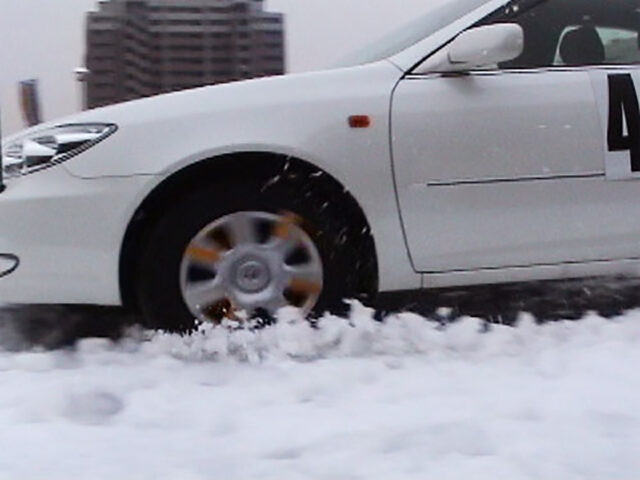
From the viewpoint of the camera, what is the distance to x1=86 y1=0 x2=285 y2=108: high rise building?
4492 millimetres

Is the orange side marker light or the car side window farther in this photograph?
the car side window

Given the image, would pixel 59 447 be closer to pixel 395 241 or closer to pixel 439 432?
pixel 439 432

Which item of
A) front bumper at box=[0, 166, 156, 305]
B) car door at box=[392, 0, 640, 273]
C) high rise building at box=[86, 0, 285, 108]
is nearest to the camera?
front bumper at box=[0, 166, 156, 305]

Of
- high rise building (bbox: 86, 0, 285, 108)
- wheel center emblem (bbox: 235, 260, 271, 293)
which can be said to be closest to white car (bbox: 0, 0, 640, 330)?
wheel center emblem (bbox: 235, 260, 271, 293)

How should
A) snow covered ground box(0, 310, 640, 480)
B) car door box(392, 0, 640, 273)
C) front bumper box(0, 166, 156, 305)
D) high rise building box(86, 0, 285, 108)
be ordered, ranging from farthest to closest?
1. high rise building box(86, 0, 285, 108)
2. car door box(392, 0, 640, 273)
3. front bumper box(0, 166, 156, 305)
4. snow covered ground box(0, 310, 640, 480)

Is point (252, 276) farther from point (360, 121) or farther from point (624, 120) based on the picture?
point (624, 120)

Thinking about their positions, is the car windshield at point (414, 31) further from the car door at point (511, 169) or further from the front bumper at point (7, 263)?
the front bumper at point (7, 263)

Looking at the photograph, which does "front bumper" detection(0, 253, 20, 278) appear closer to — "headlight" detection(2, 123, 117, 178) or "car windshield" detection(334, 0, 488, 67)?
"headlight" detection(2, 123, 117, 178)

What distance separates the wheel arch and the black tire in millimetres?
22

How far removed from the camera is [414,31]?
11.0 ft

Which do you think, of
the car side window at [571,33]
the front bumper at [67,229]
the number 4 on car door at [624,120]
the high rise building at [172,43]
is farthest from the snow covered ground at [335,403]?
the high rise building at [172,43]

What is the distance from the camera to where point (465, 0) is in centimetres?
337

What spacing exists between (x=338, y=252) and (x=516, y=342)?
0.71 meters

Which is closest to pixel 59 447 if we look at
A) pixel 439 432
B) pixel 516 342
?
pixel 439 432
